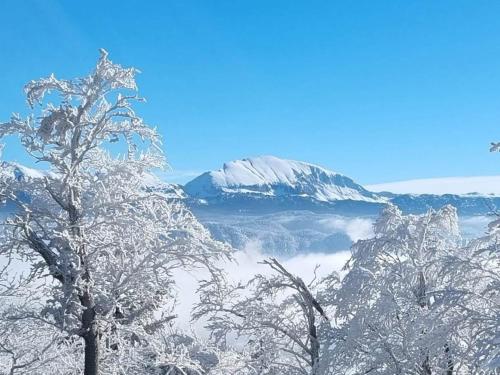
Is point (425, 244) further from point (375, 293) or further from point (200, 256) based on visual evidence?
point (200, 256)

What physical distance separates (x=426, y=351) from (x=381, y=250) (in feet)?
16.3

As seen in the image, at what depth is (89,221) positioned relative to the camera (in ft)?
41.3

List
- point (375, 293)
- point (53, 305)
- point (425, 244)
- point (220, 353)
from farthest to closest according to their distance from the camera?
point (220, 353) → point (425, 244) → point (375, 293) → point (53, 305)

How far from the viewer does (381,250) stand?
54.4 ft

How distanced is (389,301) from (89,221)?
25.5 ft

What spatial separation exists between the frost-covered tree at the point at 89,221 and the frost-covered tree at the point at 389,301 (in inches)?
198

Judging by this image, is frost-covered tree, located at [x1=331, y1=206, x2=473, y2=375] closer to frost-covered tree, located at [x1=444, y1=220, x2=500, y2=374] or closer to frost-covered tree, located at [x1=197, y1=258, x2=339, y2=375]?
frost-covered tree, located at [x1=197, y1=258, x2=339, y2=375]

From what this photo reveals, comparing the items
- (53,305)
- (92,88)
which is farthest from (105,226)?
(92,88)

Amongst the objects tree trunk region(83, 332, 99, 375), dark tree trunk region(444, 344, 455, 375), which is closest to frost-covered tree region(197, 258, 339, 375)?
dark tree trunk region(444, 344, 455, 375)

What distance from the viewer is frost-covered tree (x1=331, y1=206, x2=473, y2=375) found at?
583 inches

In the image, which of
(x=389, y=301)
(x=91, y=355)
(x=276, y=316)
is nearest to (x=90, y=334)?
(x=91, y=355)

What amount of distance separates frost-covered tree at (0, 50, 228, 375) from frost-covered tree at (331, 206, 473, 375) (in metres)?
5.02

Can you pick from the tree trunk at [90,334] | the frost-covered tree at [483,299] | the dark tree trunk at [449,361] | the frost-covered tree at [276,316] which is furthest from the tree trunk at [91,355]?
the dark tree trunk at [449,361]

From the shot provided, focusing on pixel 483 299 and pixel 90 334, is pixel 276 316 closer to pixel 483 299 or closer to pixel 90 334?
pixel 90 334
